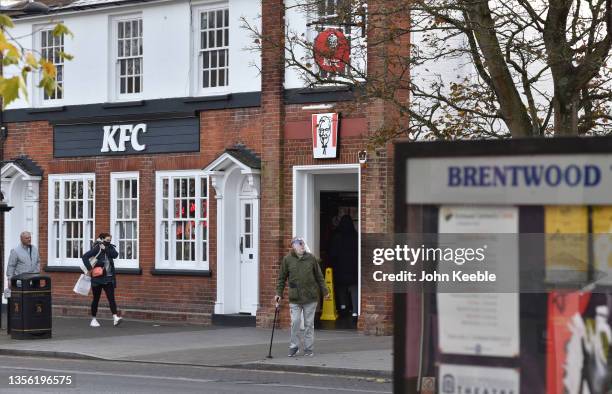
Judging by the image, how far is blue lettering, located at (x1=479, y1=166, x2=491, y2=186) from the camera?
4.68 meters

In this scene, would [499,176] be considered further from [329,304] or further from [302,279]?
[329,304]

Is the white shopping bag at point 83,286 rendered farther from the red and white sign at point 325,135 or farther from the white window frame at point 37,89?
the white window frame at point 37,89

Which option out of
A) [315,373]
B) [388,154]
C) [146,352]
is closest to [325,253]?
[388,154]

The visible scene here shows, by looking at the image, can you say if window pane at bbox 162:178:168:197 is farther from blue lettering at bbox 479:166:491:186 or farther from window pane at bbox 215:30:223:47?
blue lettering at bbox 479:166:491:186

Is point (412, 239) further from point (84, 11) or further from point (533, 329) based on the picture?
point (84, 11)

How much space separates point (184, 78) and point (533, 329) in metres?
20.2

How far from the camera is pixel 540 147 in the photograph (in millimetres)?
4586

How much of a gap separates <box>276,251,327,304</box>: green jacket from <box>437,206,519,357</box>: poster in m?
13.1

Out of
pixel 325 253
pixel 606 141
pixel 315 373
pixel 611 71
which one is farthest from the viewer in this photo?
pixel 325 253

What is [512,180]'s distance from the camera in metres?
4.64

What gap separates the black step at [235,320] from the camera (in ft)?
76.6

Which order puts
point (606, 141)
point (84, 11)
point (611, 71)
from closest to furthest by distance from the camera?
point (606, 141) < point (611, 71) < point (84, 11)

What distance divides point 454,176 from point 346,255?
18.4 m

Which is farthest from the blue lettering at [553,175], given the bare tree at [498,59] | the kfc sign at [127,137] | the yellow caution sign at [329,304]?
the kfc sign at [127,137]
